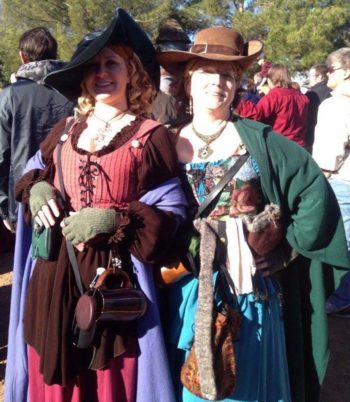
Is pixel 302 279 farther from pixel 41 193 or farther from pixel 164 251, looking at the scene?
pixel 41 193

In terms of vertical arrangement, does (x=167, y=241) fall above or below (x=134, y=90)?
below

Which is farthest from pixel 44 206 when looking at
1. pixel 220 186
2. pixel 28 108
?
pixel 28 108

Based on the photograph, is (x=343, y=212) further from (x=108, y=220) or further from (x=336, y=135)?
(x=108, y=220)

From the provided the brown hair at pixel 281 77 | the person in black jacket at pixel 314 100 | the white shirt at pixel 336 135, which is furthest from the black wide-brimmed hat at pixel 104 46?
the person in black jacket at pixel 314 100

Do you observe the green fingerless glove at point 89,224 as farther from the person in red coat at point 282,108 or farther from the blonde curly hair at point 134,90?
the person in red coat at point 282,108

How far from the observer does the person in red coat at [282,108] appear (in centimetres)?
503

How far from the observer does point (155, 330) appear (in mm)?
1734

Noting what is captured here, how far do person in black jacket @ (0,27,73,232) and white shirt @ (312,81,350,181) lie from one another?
1.60 meters

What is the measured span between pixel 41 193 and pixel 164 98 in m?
1.69

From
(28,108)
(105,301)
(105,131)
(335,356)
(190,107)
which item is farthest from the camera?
(335,356)

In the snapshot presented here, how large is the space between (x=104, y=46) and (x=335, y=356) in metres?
2.57

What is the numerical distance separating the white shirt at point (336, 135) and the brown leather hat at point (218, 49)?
54.6 inches

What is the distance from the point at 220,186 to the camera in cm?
182

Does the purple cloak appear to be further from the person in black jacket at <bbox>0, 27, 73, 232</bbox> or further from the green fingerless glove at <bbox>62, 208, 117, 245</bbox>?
the person in black jacket at <bbox>0, 27, 73, 232</bbox>
